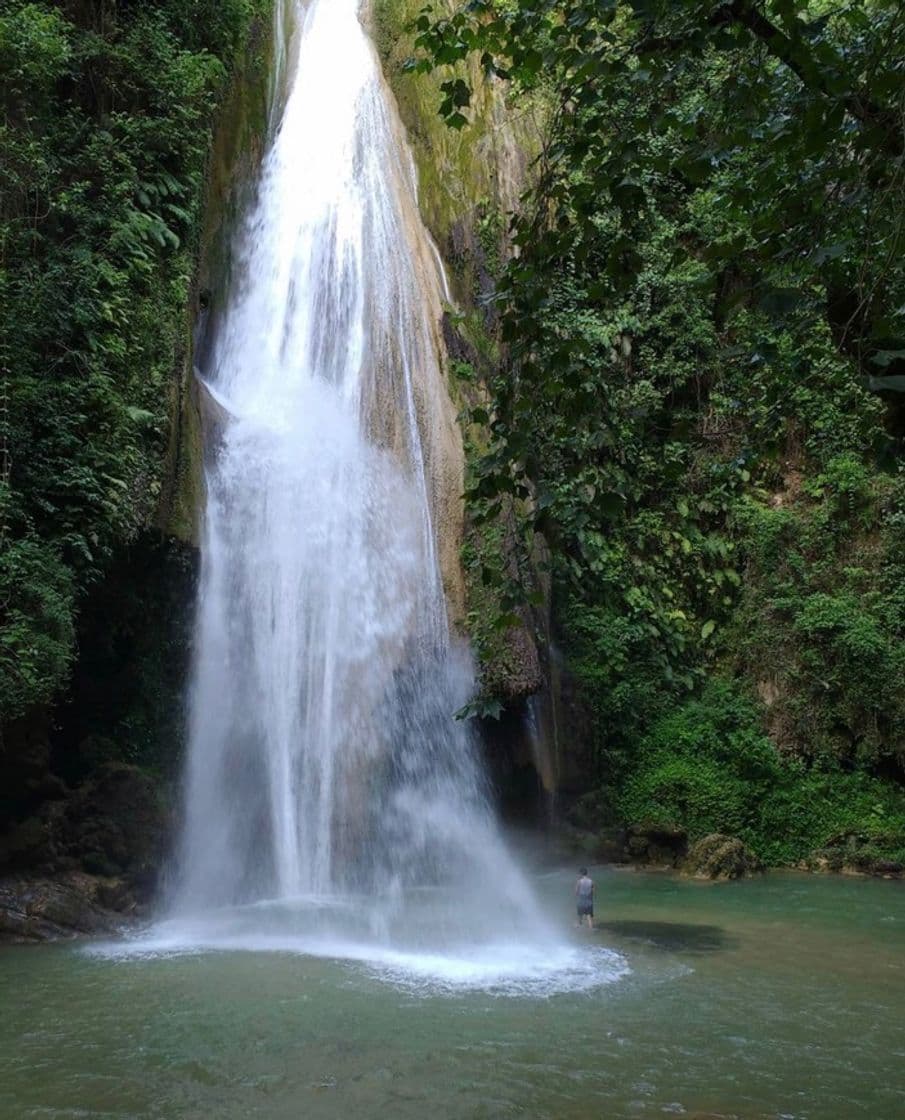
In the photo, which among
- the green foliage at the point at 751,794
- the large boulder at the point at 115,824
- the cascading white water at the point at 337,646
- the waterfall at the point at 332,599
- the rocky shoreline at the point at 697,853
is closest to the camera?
the large boulder at the point at 115,824

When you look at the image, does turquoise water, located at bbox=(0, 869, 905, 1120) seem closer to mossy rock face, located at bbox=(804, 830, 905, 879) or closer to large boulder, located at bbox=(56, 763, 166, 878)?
large boulder, located at bbox=(56, 763, 166, 878)

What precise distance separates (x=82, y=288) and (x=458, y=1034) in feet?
26.1

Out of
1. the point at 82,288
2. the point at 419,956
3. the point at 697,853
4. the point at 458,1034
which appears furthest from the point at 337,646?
the point at 458,1034

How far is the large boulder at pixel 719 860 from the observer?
1464 centimetres

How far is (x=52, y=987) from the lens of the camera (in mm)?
7457

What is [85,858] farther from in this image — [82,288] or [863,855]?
[863,855]

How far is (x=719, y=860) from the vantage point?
14.7m

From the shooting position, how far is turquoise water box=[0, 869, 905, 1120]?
546cm

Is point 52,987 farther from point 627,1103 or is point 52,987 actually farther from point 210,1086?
point 627,1103

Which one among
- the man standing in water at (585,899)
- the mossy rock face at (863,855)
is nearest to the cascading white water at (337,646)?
the man standing in water at (585,899)

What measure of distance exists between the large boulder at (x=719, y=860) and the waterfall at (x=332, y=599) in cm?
323

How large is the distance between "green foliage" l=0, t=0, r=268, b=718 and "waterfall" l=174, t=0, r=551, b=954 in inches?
87.3

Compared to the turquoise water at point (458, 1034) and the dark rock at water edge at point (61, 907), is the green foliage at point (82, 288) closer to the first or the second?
the dark rock at water edge at point (61, 907)

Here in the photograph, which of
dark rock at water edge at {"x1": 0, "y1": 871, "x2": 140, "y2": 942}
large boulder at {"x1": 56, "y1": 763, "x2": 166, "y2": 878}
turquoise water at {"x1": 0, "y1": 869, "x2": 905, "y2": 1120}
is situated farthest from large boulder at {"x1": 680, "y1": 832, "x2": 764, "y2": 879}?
dark rock at water edge at {"x1": 0, "y1": 871, "x2": 140, "y2": 942}
